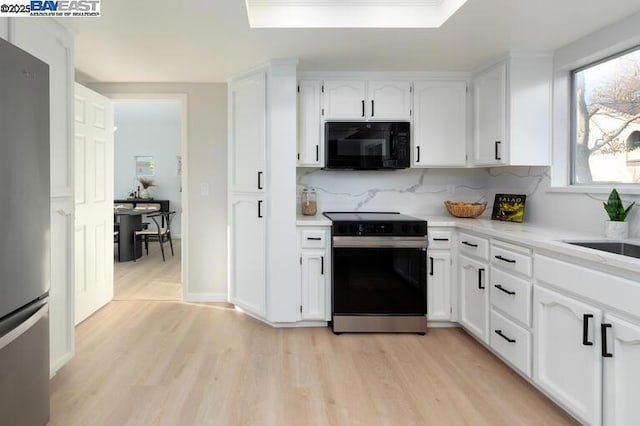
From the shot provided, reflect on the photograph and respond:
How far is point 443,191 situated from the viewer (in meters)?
3.54

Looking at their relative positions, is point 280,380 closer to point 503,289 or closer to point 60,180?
point 503,289

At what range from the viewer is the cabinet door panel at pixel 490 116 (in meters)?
2.83

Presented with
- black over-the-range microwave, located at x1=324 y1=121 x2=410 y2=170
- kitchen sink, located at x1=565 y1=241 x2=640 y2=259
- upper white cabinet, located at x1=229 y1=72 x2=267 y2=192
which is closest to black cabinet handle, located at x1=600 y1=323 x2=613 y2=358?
kitchen sink, located at x1=565 y1=241 x2=640 y2=259

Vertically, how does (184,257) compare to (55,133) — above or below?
below

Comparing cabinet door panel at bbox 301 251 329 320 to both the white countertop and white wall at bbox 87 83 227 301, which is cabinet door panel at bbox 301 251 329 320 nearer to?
the white countertop

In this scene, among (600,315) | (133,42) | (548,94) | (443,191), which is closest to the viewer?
(600,315)

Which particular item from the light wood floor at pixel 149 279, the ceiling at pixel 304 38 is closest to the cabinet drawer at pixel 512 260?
the ceiling at pixel 304 38

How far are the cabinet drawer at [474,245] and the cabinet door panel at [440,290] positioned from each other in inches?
6.1

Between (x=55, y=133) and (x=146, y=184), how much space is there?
6.28 metres

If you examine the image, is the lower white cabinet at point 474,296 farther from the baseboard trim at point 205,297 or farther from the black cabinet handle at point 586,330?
the baseboard trim at point 205,297

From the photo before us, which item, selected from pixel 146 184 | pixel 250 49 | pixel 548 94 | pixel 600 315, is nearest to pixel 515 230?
pixel 600 315

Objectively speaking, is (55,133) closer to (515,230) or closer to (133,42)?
(133,42)

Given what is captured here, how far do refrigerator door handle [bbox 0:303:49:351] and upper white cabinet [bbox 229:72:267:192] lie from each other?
169 centimetres

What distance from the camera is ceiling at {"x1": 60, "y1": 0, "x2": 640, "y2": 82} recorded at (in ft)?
6.88
